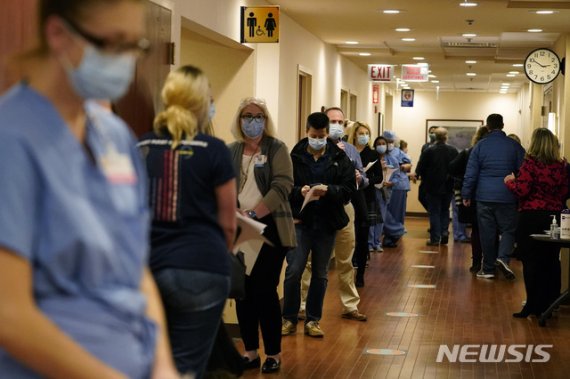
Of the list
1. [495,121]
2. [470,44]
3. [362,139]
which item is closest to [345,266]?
[362,139]

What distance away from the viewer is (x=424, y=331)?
7.58m

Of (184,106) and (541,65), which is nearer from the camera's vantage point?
(184,106)

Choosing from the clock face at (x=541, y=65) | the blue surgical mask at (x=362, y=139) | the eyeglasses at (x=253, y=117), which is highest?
the clock face at (x=541, y=65)

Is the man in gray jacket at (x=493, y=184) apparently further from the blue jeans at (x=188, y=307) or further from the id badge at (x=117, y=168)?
the id badge at (x=117, y=168)

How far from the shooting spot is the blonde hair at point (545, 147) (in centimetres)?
831

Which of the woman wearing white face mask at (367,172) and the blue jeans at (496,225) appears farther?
the blue jeans at (496,225)

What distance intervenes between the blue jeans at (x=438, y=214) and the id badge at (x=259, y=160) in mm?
9821

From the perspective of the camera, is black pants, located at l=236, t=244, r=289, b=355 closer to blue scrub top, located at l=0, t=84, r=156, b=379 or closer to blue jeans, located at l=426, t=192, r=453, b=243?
blue scrub top, located at l=0, t=84, r=156, b=379

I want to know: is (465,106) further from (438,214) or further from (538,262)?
(538,262)

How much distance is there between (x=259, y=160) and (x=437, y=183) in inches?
394

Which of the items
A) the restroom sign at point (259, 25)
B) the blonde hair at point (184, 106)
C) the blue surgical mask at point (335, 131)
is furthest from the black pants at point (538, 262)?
the blonde hair at point (184, 106)

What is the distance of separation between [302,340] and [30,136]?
561 centimetres

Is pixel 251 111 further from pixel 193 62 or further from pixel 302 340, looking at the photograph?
pixel 193 62

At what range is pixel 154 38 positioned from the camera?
6.01 meters
